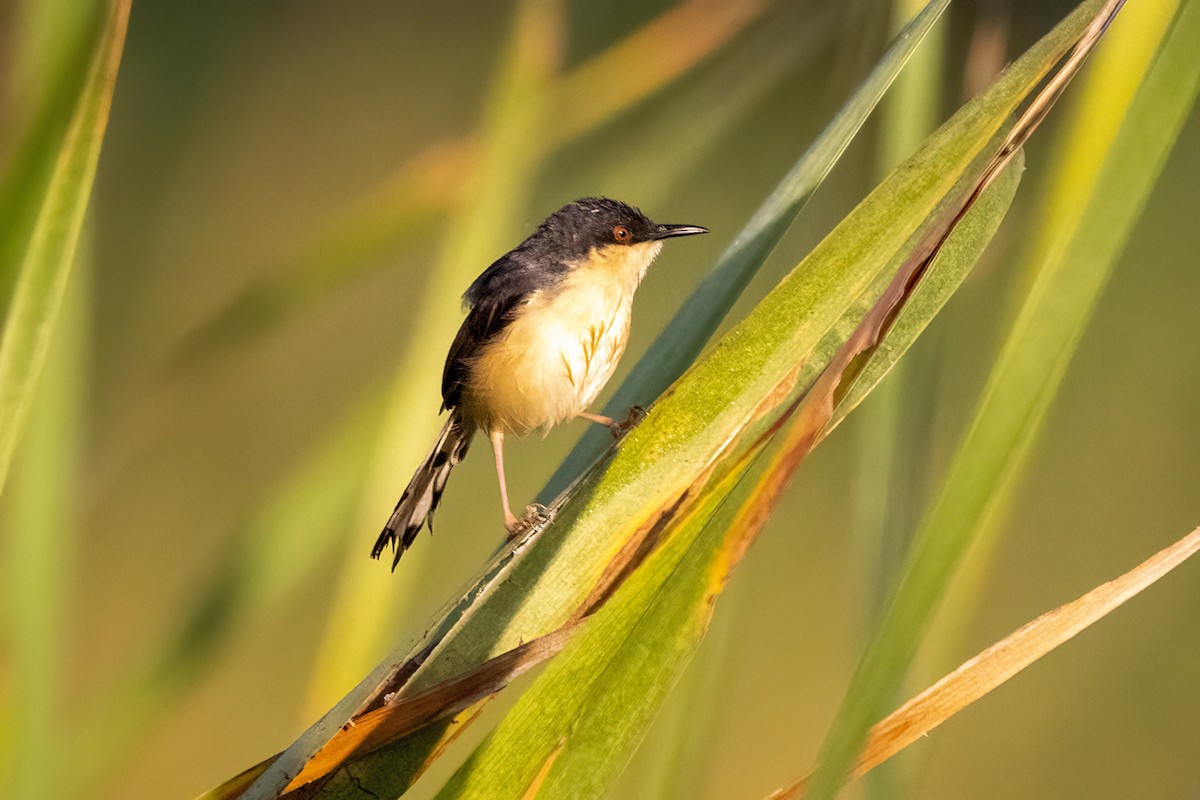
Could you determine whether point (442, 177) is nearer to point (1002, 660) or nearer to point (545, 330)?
point (545, 330)

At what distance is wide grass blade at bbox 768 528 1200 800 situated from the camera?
0.95 m

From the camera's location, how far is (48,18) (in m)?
0.83

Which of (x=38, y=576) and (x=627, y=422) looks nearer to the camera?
(x=38, y=576)

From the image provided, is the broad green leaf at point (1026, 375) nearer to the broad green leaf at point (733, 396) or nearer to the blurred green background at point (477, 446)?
the broad green leaf at point (733, 396)

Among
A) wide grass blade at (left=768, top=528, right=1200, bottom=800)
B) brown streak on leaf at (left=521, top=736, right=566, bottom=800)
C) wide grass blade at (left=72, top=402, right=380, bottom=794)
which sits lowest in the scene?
wide grass blade at (left=768, top=528, right=1200, bottom=800)

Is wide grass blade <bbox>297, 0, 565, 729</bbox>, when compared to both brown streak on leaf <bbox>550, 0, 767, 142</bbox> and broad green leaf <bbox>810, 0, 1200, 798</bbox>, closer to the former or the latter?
brown streak on leaf <bbox>550, 0, 767, 142</bbox>

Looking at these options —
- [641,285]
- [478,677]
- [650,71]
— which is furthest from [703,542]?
[641,285]

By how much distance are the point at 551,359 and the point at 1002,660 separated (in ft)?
3.72

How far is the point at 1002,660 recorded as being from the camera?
98cm

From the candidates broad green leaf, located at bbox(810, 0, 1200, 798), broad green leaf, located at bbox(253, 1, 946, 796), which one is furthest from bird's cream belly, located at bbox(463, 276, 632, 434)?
broad green leaf, located at bbox(810, 0, 1200, 798)

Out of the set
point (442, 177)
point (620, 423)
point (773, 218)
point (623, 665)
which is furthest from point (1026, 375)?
point (442, 177)

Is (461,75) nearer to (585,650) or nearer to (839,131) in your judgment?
(839,131)

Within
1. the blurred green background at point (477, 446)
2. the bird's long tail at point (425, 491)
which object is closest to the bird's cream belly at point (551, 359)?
the bird's long tail at point (425, 491)

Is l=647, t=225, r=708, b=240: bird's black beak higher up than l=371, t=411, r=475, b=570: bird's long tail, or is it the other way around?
l=647, t=225, r=708, b=240: bird's black beak
